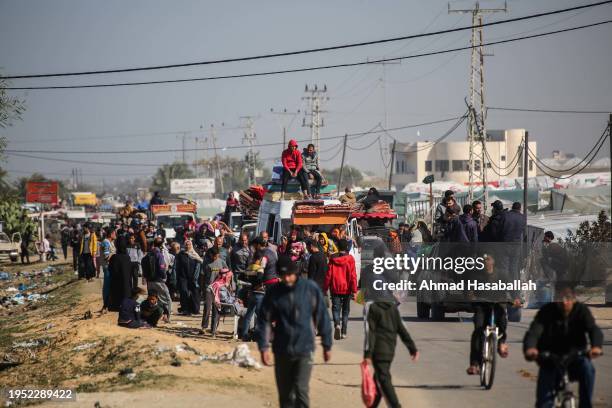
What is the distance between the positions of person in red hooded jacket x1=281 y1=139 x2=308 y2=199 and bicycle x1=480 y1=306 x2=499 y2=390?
14.6 m

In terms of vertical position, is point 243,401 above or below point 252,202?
below

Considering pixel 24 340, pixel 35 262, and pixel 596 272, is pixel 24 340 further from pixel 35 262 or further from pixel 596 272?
pixel 35 262

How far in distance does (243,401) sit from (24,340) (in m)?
11.4

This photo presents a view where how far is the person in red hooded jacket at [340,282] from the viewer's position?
1775 centimetres

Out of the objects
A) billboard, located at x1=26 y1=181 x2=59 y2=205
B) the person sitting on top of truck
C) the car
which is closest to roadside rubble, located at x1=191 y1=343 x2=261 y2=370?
the person sitting on top of truck

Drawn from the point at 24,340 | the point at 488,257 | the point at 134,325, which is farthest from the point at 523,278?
the point at 24,340

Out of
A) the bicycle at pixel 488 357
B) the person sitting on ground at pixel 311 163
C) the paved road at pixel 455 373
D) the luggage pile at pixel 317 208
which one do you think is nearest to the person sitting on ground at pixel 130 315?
the paved road at pixel 455 373

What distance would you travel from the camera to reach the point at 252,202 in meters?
33.1

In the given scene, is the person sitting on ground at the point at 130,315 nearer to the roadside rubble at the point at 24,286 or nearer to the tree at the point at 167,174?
the roadside rubble at the point at 24,286

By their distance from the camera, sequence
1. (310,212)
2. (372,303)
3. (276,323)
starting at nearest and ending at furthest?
(276,323)
(372,303)
(310,212)

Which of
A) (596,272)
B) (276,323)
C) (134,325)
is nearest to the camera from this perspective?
(276,323)

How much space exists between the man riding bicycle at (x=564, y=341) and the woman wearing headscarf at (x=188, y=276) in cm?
1369

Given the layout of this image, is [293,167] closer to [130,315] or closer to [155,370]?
[130,315]

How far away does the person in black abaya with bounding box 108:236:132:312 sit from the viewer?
19984mm
